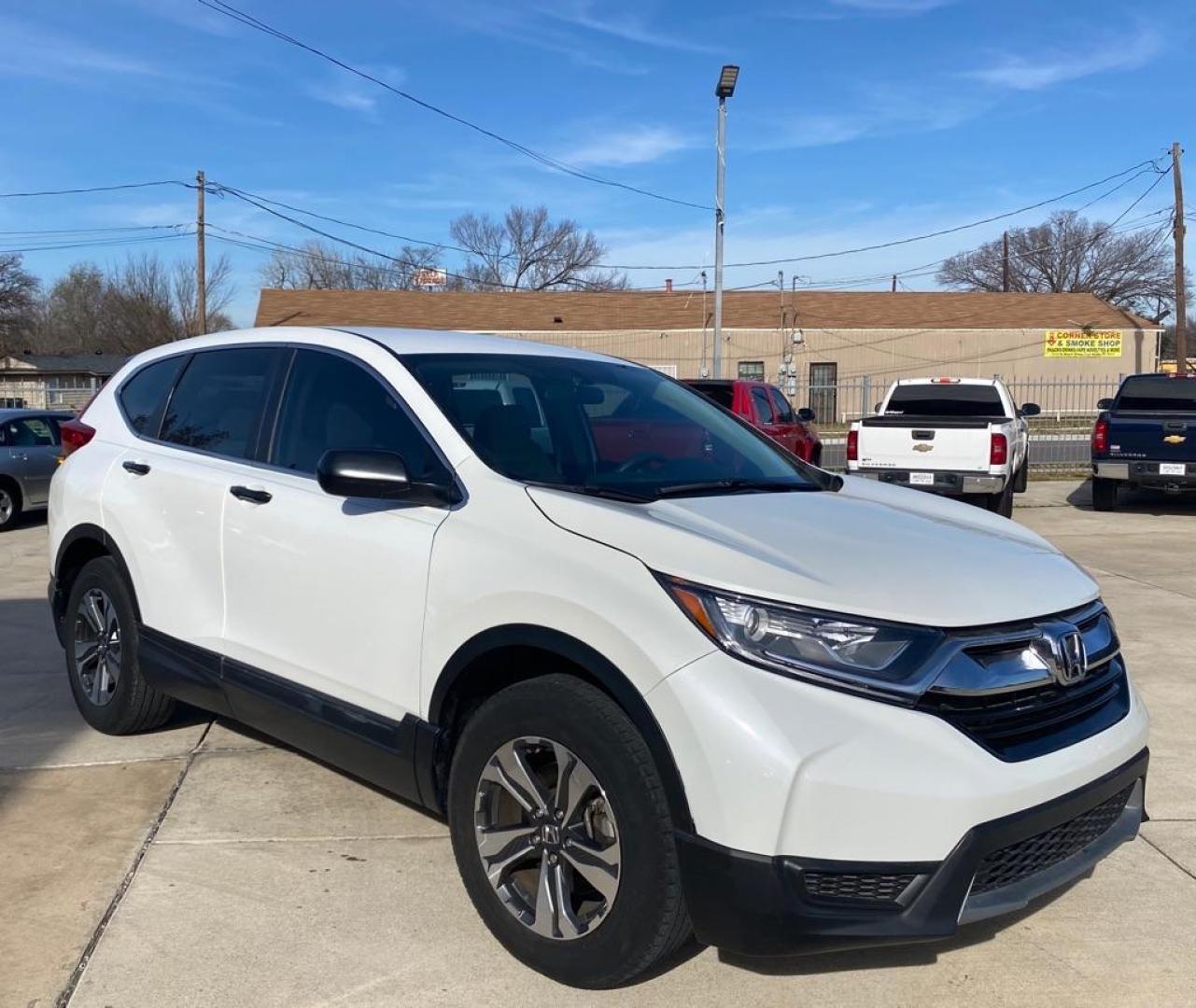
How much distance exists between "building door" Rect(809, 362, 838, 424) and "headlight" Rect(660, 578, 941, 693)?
107ft

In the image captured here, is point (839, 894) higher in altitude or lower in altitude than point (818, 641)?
lower

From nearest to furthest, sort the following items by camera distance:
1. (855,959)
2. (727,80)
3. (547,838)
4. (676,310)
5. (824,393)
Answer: (547,838), (855,959), (727,80), (824,393), (676,310)

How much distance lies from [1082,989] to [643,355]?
1500 inches

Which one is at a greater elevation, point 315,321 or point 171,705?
point 315,321

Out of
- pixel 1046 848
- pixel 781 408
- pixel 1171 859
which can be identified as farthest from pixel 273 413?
pixel 781 408

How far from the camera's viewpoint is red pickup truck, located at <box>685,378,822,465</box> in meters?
13.0

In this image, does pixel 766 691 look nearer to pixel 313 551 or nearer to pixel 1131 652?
pixel 313 551

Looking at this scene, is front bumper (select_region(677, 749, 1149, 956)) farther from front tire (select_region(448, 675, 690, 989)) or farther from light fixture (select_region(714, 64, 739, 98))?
light fixture (select_region(714, 64, 739, 98))

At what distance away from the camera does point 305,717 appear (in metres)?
3.73

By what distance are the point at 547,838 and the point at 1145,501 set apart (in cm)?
1530

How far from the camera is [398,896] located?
140 inches

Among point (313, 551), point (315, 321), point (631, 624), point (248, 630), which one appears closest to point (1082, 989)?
point (631, 624)

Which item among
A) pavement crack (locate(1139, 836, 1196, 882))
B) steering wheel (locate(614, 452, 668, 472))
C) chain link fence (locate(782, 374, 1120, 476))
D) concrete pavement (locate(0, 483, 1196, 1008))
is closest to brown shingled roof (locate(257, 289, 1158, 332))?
chain link fence (locate(782, 374, 1120, 476))

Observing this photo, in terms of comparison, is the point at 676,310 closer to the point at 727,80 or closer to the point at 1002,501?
the point at 727,80
